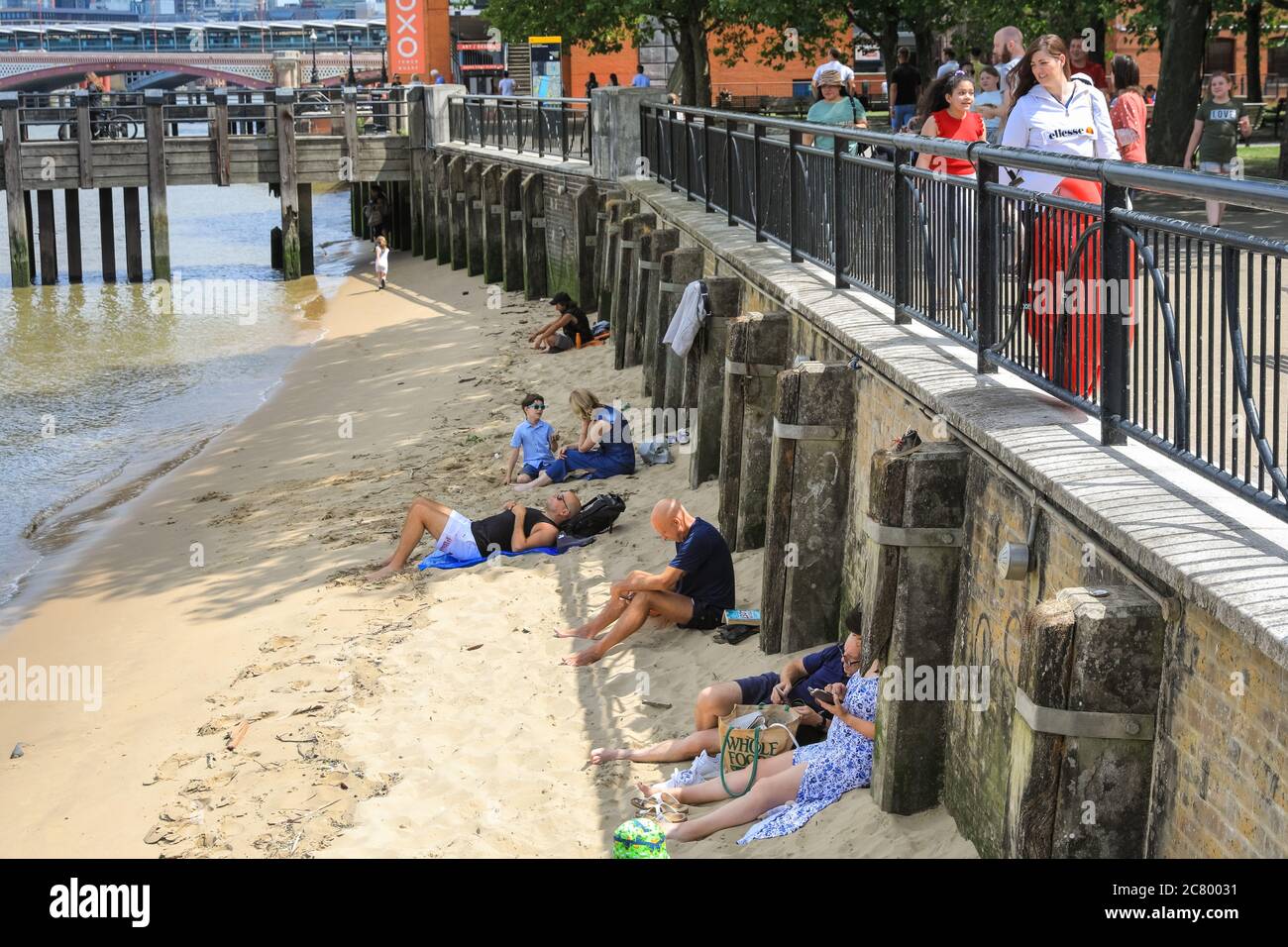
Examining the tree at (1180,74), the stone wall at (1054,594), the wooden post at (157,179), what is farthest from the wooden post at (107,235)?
the stone wall at (1054,594)

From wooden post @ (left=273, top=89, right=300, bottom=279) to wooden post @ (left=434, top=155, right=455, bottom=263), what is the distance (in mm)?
3243

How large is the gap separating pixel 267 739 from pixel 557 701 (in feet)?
5.16

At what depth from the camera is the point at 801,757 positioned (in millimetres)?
7254

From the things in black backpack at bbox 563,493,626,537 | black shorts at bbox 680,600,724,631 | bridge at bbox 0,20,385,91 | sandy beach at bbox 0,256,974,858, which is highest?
bridge at bbox 0,20,385,91

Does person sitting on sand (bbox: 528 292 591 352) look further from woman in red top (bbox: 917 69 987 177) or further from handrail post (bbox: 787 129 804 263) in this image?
woman in red top (bbox: 917 69 987 177)

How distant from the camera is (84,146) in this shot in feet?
110

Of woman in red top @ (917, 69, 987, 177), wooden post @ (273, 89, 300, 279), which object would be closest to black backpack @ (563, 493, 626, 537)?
woman in red top @ (917, 69, 987, 177)

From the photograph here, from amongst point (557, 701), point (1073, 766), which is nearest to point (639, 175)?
point (557, 701)

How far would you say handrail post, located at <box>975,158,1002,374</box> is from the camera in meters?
6.89

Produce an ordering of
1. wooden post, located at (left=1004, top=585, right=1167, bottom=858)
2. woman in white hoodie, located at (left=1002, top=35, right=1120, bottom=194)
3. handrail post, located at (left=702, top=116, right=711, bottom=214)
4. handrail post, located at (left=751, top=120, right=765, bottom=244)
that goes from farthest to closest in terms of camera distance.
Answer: handrail post, located at (left=702, top=116, right=711, bottom=214) < handrail post, located at (left=751, top=120, right=765, bottom=244) < woman in white hoodie, located at (left=1002, top=35, right=1120, bottom=194) < wooden post, located at (left=1004, top=585, right=1167, bottom=858)

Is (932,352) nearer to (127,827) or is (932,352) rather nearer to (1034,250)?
(1034,250)

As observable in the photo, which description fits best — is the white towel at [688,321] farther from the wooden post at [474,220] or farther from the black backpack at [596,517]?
the wooden post at [474,220]

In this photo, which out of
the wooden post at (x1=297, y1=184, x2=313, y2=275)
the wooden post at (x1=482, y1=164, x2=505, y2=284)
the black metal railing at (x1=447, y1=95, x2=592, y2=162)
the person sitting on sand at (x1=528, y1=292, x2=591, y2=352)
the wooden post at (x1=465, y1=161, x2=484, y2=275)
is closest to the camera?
the person sitting on sand at (x1=528, y1=292, x2=591, y2=352)

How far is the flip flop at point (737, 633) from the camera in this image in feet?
30.6
